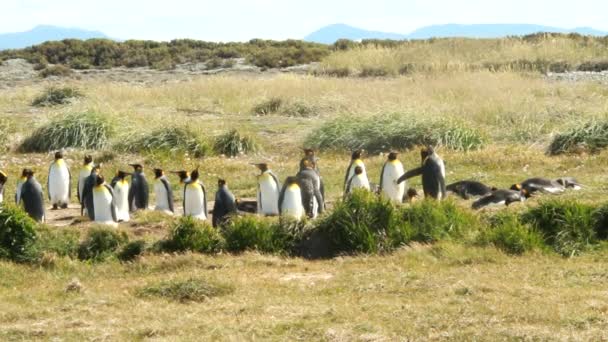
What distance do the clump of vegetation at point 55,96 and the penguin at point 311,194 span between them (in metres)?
15.1

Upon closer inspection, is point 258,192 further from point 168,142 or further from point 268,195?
point 168,142

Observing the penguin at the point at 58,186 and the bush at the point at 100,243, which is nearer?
the bush at the point at 100,243

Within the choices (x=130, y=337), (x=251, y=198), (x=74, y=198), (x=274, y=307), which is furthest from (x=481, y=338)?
(x=74, y=198)

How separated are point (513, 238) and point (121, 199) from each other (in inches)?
215

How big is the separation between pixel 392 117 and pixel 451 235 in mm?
10080

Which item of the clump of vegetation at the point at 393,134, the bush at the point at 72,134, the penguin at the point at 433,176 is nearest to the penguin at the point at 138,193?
the penguin at the point at 433,176

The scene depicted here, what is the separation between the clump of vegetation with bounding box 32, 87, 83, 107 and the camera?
28062 millimetres

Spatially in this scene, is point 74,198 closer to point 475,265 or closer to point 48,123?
point 48,123

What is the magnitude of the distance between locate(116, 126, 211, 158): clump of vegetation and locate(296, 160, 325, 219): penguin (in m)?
6.99

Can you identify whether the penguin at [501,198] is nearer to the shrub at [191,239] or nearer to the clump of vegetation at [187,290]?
the shrub at [191,239]

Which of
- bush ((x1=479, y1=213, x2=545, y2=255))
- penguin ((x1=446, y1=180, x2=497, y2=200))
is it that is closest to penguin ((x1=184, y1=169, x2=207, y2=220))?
penguin ((x1=446, y1=180, x2=497, y2=200))

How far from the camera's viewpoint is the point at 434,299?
9.31 m

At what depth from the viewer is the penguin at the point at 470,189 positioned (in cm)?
1502

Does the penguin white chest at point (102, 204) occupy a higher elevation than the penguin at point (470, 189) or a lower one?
higher
